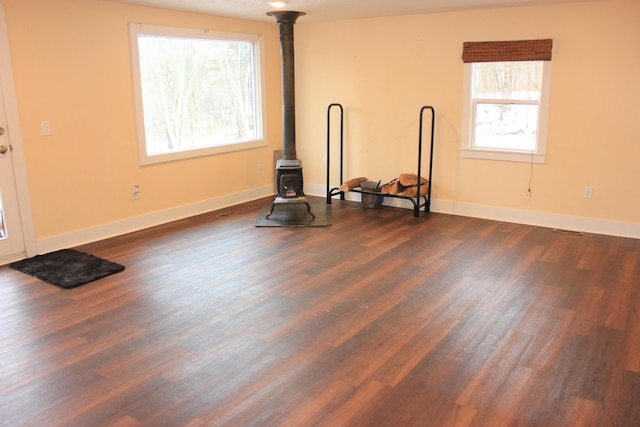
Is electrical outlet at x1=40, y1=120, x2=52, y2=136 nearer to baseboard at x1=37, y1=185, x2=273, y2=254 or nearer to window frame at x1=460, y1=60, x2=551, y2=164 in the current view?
baseboard at x1=37, y1=185, x2=273, y2=254

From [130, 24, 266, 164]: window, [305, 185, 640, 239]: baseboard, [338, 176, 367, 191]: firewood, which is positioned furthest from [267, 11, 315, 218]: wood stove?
[305, 185, 640, 239]: baseboard

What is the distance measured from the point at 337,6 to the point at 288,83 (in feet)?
3.69

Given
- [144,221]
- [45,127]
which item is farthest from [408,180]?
[45,127]

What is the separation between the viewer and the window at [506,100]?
5.42 meters

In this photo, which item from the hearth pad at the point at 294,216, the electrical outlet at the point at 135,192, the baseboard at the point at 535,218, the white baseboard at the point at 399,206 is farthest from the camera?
the hearth pad at the point at 294,216

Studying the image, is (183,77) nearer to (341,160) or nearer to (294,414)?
(341,160)

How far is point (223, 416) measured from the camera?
8.22ft

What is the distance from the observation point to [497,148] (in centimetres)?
583

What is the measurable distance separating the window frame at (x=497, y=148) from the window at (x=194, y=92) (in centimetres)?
252

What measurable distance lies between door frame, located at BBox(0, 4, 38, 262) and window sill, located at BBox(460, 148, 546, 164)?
169 inches

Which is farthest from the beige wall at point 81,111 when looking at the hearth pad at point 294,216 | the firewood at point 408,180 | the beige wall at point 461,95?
the firewood at point 408,180

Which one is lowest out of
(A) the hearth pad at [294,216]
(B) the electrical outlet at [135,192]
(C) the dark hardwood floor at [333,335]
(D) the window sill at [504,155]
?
(C) the dark hardwood floor at [333,335]

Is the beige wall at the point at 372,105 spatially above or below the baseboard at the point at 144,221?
above

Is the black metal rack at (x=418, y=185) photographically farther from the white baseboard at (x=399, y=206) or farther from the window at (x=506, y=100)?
the window at (x=506, y=100)
